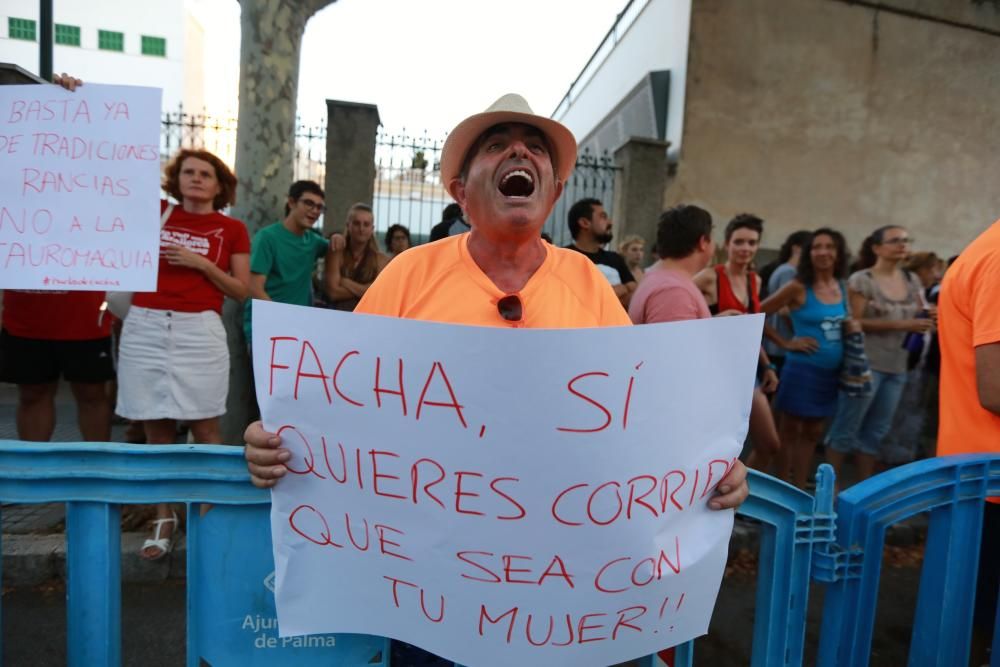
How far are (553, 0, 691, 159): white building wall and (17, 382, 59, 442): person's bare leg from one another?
7797 mm

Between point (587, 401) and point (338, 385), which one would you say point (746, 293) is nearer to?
point (587, 401)

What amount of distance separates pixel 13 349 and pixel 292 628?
2.84 meters

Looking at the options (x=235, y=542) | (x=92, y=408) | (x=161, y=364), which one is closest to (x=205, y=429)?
(x=161, y=364)

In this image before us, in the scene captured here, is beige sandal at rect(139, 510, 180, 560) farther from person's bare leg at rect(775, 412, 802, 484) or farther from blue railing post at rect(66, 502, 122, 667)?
person's bare leg at rect(775, 412, 802, 484)

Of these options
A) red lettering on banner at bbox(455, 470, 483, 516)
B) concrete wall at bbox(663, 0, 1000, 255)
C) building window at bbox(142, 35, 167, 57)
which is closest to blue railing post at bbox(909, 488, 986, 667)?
red lettering on banner at bbox(455, 470, 483, 516)

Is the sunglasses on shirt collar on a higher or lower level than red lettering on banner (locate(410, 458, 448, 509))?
higher

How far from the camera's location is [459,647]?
1.24 meters

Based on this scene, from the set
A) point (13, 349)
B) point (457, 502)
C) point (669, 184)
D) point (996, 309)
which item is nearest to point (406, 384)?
point (457, 502)

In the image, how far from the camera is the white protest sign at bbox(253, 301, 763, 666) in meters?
1.12

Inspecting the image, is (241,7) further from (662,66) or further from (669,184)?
(662,66)

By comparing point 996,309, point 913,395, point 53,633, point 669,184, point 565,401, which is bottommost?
point 53,633

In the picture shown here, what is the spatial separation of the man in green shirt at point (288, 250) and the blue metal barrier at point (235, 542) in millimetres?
2523

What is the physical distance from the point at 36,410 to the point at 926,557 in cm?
396

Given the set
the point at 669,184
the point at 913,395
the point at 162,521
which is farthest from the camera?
the point at 669,184
